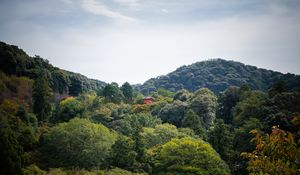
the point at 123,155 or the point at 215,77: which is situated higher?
the point at 215,77

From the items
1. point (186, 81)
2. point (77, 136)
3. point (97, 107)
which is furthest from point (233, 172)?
point (186, 81)

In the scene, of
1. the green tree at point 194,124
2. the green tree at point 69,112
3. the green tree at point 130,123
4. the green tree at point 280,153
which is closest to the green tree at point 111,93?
the green tree at point 130,123

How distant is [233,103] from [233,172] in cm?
1656

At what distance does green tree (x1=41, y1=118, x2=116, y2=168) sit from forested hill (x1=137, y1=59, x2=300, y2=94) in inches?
2846

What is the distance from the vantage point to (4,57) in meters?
47.7

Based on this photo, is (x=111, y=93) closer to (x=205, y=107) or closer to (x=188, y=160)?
(x=205, y=107)

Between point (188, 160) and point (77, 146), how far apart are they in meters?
10.5

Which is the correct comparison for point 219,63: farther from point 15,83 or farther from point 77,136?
point 77,136

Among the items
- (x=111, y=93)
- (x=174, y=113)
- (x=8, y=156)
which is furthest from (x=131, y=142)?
(x=111, y=93)

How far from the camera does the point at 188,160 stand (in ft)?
83.3

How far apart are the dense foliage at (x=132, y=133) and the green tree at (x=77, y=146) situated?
9cm

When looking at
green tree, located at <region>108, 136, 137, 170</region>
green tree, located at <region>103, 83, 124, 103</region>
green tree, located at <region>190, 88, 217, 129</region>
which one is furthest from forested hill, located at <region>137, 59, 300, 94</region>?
green tree, located at <region>108, 136, 137, 170</region>

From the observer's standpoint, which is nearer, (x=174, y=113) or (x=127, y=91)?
(x=174, y=113)

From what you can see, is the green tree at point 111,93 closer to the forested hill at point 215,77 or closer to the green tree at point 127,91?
the green tree at point 127,91
